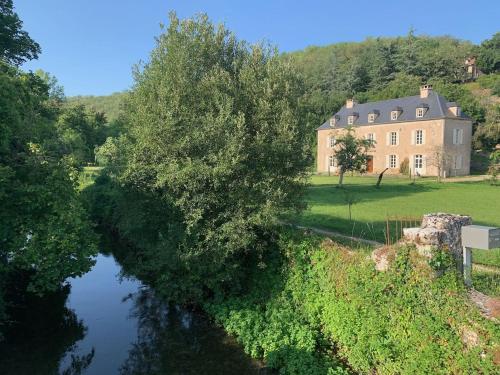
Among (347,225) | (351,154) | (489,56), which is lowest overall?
(347,225)

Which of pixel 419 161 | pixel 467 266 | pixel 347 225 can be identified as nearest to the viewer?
pixel 467 266

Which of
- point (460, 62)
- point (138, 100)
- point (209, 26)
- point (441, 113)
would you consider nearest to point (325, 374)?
point (138, 100)

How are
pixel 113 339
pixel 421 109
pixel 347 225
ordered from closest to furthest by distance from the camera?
pixel 113 339 < pixel 347 225 < pixel 421 109

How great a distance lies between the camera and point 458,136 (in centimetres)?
4462

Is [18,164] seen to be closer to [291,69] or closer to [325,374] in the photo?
[291,69]

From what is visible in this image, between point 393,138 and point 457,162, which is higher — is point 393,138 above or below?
above

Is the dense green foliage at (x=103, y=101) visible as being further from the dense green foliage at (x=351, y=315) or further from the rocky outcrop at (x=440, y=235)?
the rocky outcrop at (x=440, y=235)

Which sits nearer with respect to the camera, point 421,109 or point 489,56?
point 421,109

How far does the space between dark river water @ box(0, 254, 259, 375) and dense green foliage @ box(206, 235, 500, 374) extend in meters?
0.80

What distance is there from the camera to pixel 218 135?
11.4 m

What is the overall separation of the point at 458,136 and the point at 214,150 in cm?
4108

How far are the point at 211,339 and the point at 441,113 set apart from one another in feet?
131

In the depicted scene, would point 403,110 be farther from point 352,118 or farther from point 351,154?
point 351,154

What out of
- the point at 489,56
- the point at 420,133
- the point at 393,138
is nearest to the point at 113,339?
the point at 420,133
